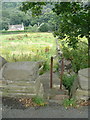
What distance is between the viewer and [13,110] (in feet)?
8.60

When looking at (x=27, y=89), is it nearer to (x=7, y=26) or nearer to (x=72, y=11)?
(x=72, y=11)

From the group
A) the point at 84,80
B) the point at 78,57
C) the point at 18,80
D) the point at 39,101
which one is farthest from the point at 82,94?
the point at 78,57

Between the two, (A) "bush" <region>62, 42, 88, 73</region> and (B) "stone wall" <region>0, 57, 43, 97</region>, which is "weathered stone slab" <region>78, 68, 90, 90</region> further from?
(A) "bush" <region>62, 42, 88, 73</region>

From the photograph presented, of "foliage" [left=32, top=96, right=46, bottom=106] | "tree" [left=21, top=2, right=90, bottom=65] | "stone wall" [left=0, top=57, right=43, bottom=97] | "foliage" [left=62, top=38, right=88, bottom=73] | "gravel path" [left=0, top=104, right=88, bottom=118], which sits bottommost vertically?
"foliage" [left=62, top=38, right=88, bottom=73]

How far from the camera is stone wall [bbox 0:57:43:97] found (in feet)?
9.81

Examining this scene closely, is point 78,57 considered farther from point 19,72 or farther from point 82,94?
point 19,72

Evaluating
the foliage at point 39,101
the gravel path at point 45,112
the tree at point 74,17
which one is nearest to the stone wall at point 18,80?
the foliage at point 39,101

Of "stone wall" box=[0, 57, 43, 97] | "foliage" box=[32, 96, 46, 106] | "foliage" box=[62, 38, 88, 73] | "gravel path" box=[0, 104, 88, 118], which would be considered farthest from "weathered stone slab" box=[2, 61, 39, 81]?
"foliage" box=[62, 38, 88, 73]

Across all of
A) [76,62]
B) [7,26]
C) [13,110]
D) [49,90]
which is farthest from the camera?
[7,26]

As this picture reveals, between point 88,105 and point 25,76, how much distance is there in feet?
4.04

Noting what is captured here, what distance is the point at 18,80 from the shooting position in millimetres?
3037

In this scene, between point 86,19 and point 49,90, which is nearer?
point 86,19

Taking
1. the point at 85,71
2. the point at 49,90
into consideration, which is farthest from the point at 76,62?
the point at 85,71

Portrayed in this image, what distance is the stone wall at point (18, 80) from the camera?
2990mm
